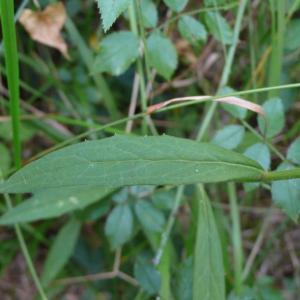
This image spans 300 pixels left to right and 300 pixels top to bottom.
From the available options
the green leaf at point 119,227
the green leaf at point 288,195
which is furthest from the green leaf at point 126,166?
the green leaf at point 119,227

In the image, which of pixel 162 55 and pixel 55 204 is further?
pixel 55 204

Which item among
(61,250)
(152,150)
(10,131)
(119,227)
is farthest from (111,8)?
(61,250)

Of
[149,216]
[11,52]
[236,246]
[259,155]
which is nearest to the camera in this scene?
[11,52]

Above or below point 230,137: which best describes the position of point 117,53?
above

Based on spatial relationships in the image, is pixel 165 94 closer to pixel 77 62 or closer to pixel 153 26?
pixel 77 62

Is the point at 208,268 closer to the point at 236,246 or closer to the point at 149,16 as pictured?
the point at 236,246

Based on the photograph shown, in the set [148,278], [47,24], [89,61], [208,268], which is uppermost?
[47,24]

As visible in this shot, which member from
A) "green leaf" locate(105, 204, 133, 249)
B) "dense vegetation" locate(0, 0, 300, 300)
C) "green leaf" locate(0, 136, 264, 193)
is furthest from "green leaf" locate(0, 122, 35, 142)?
"green leaf" locate(0, 136, 264, 193)

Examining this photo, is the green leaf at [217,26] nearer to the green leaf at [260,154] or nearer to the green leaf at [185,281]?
the green leaf at [260,154]

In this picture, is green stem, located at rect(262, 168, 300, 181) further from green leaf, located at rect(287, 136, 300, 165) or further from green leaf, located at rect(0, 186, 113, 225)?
green leaf, located at rect(0, 186, 113, 225)
